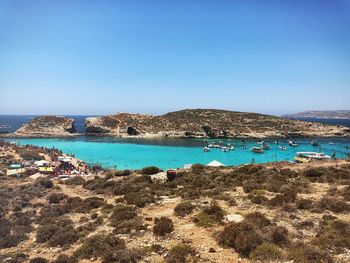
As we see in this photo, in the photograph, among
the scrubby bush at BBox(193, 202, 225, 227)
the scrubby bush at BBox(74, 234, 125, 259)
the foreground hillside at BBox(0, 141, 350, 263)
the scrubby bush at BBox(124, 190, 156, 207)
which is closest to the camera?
the foreground hillside at BBox(0, 141, 350, 263)

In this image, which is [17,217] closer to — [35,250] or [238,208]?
[35,250]

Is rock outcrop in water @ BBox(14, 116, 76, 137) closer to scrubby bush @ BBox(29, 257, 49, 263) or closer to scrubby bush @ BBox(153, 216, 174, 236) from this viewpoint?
scrubby bush @ BBox(29, 257, 49, 263)

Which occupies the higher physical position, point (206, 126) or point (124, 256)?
point (206, 126)

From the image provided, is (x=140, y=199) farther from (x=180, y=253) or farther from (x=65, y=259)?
(x=180, y=253)

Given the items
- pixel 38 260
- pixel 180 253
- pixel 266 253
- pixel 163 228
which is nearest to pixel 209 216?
pixel 163 228

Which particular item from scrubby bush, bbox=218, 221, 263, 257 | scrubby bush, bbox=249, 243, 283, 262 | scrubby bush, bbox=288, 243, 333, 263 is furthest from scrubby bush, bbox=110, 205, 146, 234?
scrubby bush, bbox=288, 243, 333, 263

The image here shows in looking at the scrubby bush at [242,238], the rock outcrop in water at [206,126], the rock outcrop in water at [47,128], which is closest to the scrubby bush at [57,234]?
the scrubby bush at [242,238]
